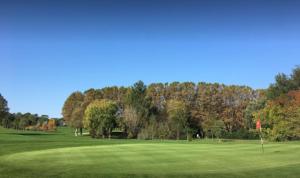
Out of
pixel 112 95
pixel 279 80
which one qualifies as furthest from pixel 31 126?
pixel 279 80

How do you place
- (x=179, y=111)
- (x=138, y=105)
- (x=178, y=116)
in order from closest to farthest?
(x=178, y=116)
(x=179, y=111)
(x=138, y=105)

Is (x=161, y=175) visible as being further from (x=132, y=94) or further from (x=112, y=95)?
(x=112, y=95)

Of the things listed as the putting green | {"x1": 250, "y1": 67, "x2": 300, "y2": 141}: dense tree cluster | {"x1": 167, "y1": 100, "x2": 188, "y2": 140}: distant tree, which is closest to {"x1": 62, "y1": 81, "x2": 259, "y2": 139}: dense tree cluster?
{"x1": 167, "y1": 100, "x2": 188, "y2": 140}: distant tree

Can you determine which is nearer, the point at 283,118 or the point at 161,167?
the point at 161,167

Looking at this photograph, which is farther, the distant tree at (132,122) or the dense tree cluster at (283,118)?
the distant tree at (132,122)

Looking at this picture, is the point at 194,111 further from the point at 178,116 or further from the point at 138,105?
the point at 138,105

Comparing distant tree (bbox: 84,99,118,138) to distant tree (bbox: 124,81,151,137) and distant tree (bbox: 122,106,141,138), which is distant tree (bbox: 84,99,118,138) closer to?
distant tree (bbox: 122,106,141,138)

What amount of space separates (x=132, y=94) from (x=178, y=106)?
14.9 metres

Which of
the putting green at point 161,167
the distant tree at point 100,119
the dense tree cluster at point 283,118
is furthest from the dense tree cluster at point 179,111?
the putting green at point 161,167

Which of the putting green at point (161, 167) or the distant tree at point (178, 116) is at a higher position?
the distant tree at point (178, 116)

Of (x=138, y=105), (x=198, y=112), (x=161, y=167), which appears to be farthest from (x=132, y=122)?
(x=161, y=167)

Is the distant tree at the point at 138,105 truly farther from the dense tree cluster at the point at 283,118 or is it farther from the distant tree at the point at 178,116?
the dense tree cluster at the point at 283,118

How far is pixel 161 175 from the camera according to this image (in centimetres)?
1864

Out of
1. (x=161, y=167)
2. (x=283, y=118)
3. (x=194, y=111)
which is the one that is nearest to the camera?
(x=161, y=167)
